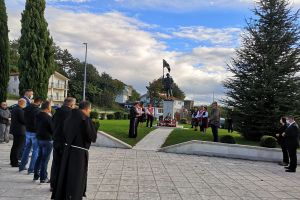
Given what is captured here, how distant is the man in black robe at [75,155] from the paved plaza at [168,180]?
1.21 metres

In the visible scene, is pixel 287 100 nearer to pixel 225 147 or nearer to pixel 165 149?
pixel 225 147

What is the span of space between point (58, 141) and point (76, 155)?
1469 mm

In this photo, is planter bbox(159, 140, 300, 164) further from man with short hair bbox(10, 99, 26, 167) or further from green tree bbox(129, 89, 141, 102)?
green tree bbox(129, 89, 141, 102)

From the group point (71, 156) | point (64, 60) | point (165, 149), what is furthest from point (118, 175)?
point (64, 60)

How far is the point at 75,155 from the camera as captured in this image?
20.0 feet

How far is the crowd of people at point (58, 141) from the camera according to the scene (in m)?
6.08

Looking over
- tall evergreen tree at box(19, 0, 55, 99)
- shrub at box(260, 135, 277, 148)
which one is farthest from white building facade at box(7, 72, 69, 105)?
shrub at box(260, 135, 277, 148)

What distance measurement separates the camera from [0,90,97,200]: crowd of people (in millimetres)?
6078

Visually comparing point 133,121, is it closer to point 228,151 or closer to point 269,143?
point 228,151

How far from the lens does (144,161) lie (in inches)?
497

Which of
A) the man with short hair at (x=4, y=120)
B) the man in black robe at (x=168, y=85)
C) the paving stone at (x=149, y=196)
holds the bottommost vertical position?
the paving stone at (x=149, y=196)

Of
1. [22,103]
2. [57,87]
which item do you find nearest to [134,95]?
[57,87]

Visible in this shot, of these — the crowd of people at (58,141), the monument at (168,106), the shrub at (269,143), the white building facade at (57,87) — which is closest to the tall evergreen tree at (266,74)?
the shrub at (269,143)

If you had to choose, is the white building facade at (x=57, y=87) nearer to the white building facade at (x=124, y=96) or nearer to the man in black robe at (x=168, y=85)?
the white building facade at (x=124, y=96)
